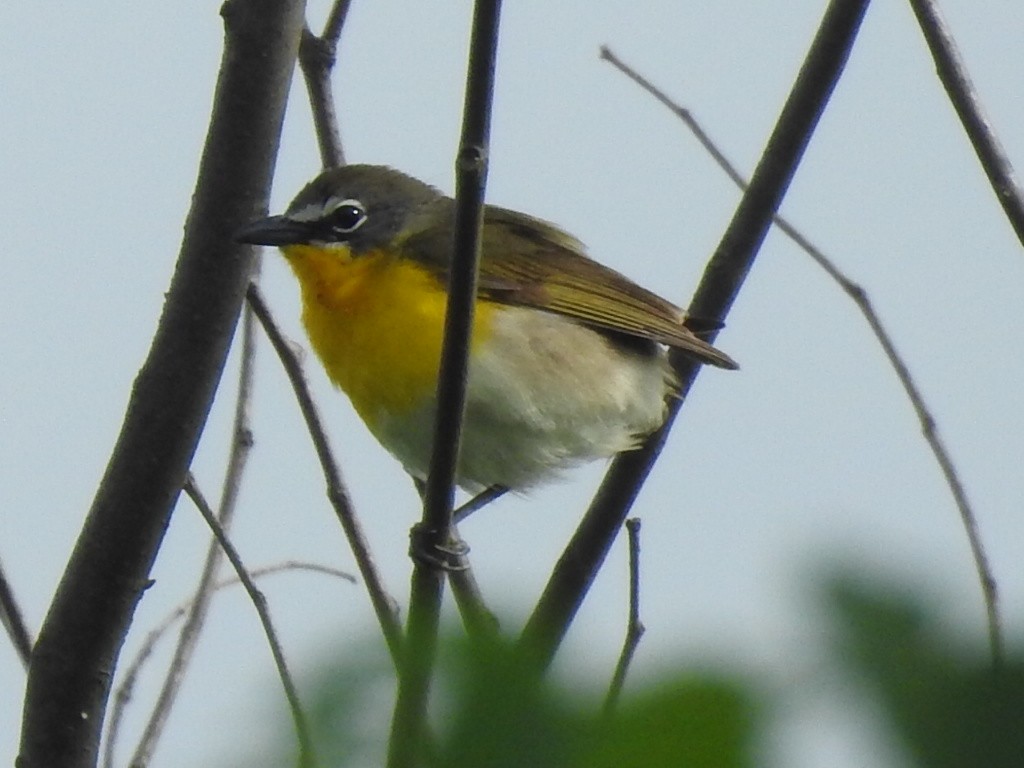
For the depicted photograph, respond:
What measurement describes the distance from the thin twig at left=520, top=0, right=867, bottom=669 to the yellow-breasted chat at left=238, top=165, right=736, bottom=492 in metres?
0.43

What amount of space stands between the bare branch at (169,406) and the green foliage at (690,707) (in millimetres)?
2039

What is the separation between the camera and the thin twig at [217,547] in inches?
133

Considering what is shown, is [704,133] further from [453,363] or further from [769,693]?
[769,693]

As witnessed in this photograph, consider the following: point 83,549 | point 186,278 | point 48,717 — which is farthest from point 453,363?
point 48,717

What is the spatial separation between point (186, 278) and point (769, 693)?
2207 millimetres

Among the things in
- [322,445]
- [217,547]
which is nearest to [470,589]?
[322,445]

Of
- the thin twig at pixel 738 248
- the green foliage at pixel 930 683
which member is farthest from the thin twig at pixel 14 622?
the green foliage at pixel 930 683

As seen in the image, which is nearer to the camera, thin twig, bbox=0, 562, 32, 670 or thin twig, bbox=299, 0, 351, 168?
thin twig, bbox=0, 562, 32, 670

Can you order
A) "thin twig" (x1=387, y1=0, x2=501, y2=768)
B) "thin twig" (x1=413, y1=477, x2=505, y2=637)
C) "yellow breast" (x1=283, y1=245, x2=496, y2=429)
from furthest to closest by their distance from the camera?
"yellow breast" (x1=283, y1=245, x2=496, y2=429) → "thin twig" (x1=387, y1=0, x2=501, y2=768) → "thin twig" (x1=413, y1=477, x2=505, y2=637)

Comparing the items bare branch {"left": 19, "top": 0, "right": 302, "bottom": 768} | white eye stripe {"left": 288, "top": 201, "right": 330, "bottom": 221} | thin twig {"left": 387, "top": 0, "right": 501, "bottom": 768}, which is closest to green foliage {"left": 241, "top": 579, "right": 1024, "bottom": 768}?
thin twig {"left": 387, "top": 0, "right": 501, "bottom": 768}

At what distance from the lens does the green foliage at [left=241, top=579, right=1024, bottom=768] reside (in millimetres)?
621

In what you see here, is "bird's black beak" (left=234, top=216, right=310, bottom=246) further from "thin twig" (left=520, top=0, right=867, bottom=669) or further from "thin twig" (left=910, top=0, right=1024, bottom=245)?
"thin twig" (left=910, top=0, right=1024, bottom=245)

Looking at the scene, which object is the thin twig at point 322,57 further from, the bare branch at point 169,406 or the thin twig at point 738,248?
the bare branch at point 169,406

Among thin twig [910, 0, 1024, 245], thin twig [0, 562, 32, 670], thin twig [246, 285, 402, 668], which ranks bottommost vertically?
thin twig [0, 562, 32, 670]
